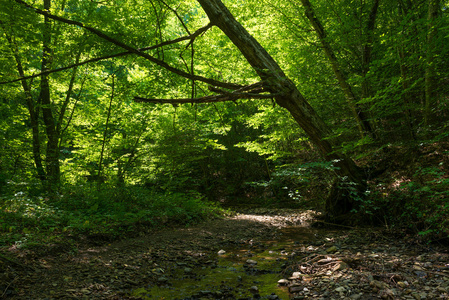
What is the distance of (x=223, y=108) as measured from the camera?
7371 millimetres

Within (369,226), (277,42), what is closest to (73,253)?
(369,226)

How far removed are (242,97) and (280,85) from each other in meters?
0.78

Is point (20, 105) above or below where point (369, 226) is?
above

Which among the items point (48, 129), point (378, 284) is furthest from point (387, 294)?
point (48, 129)

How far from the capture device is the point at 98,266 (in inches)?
135

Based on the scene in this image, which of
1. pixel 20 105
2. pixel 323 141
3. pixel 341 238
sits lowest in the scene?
pixel 341 238

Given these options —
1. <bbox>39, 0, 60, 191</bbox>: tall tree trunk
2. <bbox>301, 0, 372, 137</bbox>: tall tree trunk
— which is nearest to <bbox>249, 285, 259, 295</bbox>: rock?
<bbox>301, 0, 372, 137</bbox>: tall tree trunk

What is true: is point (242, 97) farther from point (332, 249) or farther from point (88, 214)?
point (88, 214)

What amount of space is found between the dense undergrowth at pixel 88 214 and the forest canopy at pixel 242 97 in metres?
0.05

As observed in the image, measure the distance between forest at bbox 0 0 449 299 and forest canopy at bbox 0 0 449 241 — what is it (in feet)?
0.14

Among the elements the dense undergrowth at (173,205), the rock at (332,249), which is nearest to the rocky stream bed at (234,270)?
the rock at (332,249)

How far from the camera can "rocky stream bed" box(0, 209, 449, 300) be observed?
265cm

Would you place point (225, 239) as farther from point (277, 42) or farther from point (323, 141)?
point (277, 42)

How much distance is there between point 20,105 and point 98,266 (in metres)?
7.51
